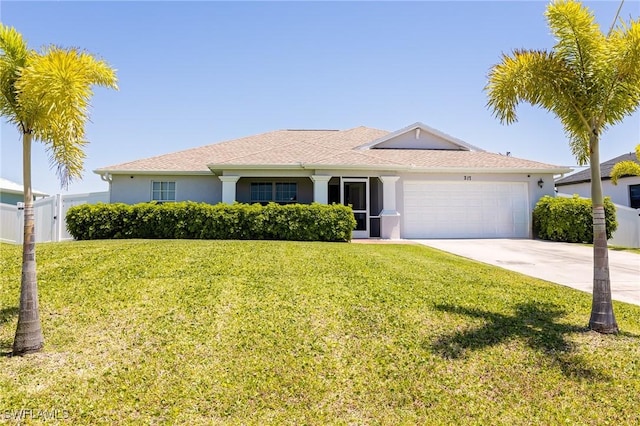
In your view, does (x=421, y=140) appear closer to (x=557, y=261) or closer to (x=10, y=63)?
(x=557, y=261)

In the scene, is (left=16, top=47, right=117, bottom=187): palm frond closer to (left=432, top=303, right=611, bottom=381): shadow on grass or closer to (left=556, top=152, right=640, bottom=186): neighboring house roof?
(left=432, top=303, right=611, bottom=381): shadow on grass

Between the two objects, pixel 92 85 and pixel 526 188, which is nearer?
pixel 92 85

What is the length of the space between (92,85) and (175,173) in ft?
43.2

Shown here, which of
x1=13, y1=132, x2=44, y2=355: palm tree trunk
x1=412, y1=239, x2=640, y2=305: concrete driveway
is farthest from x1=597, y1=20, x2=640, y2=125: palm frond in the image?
x1=13, y1=132, x2=44, y2=355: palm tree trunk

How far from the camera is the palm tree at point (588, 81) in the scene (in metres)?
5.10

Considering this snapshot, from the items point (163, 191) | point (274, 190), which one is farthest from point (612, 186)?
point (163, 191)

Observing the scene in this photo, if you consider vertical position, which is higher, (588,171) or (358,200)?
(588,171)

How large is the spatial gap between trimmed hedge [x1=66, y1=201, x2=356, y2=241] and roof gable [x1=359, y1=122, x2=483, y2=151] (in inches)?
312

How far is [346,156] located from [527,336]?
40.5 feet

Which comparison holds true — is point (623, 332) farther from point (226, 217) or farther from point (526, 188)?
point (526, 188)

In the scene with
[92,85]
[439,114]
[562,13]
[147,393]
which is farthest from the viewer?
[439,114]

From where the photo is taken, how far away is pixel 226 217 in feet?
42.9

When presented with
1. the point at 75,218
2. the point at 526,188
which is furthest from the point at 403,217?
the point at 75,218

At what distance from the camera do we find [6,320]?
210 inches
